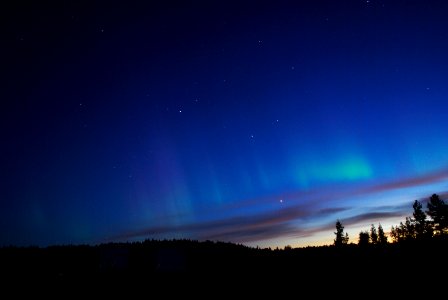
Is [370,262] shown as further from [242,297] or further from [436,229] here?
[436,229]

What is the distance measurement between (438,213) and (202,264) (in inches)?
2070

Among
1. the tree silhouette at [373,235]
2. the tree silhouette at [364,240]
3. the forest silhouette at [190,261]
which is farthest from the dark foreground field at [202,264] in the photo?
the tree silhouette at [373,235]

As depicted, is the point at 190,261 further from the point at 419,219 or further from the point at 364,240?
the point at 419,219

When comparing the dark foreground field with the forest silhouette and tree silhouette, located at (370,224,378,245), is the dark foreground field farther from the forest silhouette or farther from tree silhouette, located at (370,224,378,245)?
tree silhouette, located at (370,224,378,245)

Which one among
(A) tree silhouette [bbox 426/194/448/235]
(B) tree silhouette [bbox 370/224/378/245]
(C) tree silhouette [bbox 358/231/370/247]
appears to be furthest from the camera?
(B) tree silhouette [bbox 370/224/378/245]

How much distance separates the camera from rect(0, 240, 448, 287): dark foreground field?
19.2 meters

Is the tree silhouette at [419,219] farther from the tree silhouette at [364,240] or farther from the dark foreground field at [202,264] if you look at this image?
the dark foreground field at [202,264]

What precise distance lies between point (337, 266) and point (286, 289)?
5859 mm

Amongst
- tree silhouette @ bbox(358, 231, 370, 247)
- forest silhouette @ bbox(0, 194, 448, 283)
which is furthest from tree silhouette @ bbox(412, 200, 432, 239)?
forest silhouette @ bbox(0, 194, 448, 283)

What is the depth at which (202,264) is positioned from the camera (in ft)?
81.4

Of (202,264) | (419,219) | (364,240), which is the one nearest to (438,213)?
(419,219)

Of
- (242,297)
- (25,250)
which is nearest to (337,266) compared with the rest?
(242,297)

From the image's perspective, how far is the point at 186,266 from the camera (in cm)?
2364

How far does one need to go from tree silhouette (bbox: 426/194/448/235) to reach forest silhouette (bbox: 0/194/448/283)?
1611 inches
